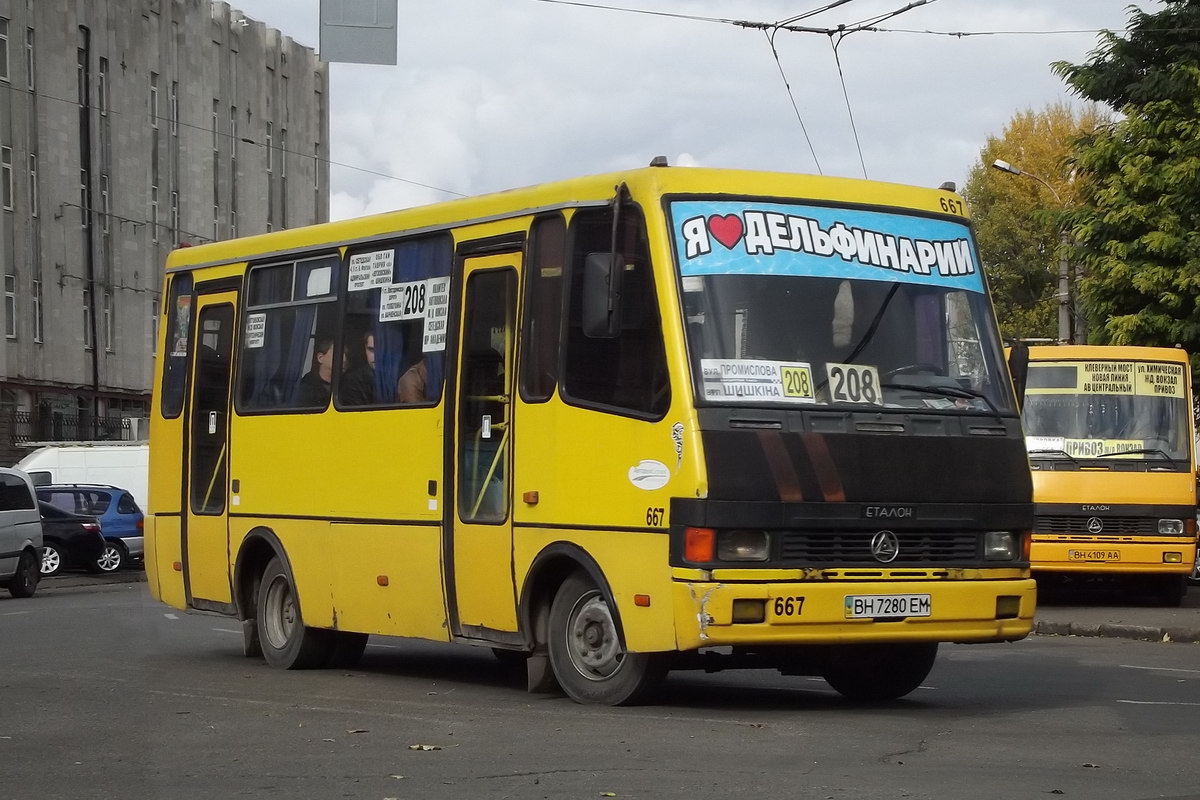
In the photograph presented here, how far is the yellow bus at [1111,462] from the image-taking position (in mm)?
21797

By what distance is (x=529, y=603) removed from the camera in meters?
11.6

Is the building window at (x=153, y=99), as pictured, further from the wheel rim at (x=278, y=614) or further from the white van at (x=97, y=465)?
the wheel rim at (x=278, y=614)

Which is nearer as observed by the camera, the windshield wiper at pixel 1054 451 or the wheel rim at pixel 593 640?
the wheel rim at pixel 593 640

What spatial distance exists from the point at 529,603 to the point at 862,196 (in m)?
2.93

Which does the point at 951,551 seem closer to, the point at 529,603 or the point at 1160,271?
the point at 529,603

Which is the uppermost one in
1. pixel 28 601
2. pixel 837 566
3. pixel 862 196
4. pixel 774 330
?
pixel 862 196

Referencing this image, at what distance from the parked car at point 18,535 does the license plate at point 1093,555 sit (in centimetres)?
1440

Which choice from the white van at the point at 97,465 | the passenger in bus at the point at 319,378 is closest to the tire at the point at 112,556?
the white van at the point at 97,465

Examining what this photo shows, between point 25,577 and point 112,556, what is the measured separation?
7334 millimetres

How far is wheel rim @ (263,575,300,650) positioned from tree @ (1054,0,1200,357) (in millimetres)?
18868

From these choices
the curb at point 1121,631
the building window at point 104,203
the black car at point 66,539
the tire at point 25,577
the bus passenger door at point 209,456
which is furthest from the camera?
the building window at point 104,203

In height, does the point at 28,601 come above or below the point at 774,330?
below

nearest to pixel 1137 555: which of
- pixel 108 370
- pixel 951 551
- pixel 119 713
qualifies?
pixel 951 551

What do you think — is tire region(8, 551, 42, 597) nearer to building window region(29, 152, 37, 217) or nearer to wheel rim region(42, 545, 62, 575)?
wheel rim region(42, 545, 62, 575)
